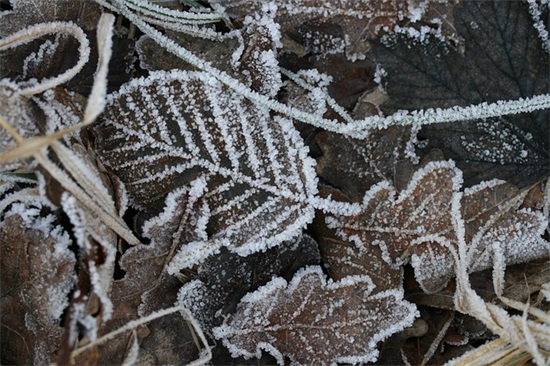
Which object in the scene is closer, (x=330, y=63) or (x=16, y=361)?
(x=16, y=361)

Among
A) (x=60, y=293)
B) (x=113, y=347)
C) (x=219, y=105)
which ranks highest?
(x=219, y=105)

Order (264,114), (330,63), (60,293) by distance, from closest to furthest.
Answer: (60,293) < (264,114) < (330,63)

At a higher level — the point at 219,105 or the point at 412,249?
the point at 219,105

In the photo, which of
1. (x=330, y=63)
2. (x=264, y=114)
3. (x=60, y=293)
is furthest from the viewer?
(x=330, y=63)

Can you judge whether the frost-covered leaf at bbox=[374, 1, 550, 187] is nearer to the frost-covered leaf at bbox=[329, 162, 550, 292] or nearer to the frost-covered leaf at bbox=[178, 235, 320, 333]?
the frost-covered leaf at bbox=[329, 162, 550, 292]

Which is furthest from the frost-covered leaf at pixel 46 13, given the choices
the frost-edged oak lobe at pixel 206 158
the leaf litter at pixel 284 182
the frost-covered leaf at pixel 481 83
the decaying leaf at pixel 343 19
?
the frost-covered leaf at pixel 481 83

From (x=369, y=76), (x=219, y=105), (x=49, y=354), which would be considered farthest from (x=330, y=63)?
(x=49, y=354)

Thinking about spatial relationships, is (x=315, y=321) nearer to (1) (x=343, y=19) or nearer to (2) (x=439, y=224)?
(2) (x=439, y=224)

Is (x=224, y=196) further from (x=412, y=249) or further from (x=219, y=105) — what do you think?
(x=412, y=249)
